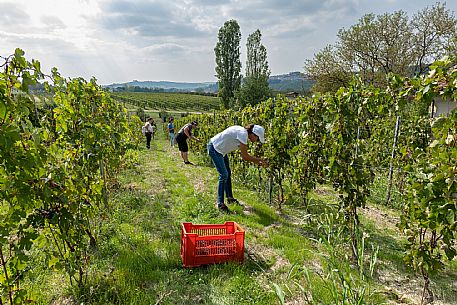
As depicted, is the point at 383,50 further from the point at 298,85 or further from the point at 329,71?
the point at 298,85

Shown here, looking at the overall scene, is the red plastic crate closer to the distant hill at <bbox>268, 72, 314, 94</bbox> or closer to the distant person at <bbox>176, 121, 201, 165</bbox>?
the distant person at <bbox>176, 121, 201, 165</bbox>

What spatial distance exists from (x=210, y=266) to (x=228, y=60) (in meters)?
40.6

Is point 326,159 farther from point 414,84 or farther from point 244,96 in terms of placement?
point 244,96

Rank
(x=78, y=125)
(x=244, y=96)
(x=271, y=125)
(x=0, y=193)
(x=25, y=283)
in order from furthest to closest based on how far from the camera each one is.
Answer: (x=244, y=96) < (x=271, y=125) < (x=78, y=125) < (x=25, y=283) < (x=0, y=193)

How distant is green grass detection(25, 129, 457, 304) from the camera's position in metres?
2.70

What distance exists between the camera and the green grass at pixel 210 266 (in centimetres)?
270

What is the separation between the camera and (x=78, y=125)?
3.20 m

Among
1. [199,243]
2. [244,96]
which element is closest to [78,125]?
[199,243]

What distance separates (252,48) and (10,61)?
145ft

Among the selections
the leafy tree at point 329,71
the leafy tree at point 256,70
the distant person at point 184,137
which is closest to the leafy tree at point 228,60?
the leafy tree at point 256,70

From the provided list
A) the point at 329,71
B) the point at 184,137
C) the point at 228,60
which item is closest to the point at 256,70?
the point at 228,60

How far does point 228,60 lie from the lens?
41.5 meters

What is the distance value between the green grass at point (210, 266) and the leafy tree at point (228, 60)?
118ft

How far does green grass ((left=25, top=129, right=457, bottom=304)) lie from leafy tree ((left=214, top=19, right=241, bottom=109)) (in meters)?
35.8
